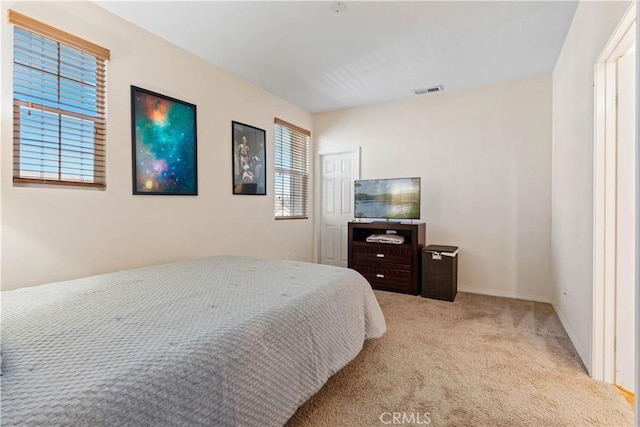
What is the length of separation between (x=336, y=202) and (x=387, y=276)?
152 cm

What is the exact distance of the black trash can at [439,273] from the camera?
341cm

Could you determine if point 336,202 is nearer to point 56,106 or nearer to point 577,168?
point 577,168

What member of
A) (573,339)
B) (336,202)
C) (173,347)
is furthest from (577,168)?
(336,202)

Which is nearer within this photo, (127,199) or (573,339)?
(573,339)

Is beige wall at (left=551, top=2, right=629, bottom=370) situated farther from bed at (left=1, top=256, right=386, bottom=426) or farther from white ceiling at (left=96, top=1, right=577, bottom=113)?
bed at (left=1, top=256, right=386, bottom=426)

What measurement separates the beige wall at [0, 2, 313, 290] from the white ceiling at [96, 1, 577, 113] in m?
0.21

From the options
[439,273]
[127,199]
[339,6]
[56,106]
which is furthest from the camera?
[439,273]

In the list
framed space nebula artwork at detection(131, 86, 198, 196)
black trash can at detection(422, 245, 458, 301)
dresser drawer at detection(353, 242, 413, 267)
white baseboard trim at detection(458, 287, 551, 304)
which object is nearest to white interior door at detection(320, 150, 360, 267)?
dresser drawer at detection(353, 242, 413, 267)

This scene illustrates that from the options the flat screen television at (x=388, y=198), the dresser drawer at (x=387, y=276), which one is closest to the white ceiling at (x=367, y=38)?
the flat screen television at (x=388, y=198)

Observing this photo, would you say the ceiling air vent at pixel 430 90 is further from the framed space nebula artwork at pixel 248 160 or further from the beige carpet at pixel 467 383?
the beige carpet at pixel 467 383

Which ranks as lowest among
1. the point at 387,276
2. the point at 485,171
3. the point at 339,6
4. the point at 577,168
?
the point at 387,276

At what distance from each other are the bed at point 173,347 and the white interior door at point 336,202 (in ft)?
9.26

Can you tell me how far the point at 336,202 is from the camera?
482cm

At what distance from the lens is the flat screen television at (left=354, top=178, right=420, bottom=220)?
12.4ft
